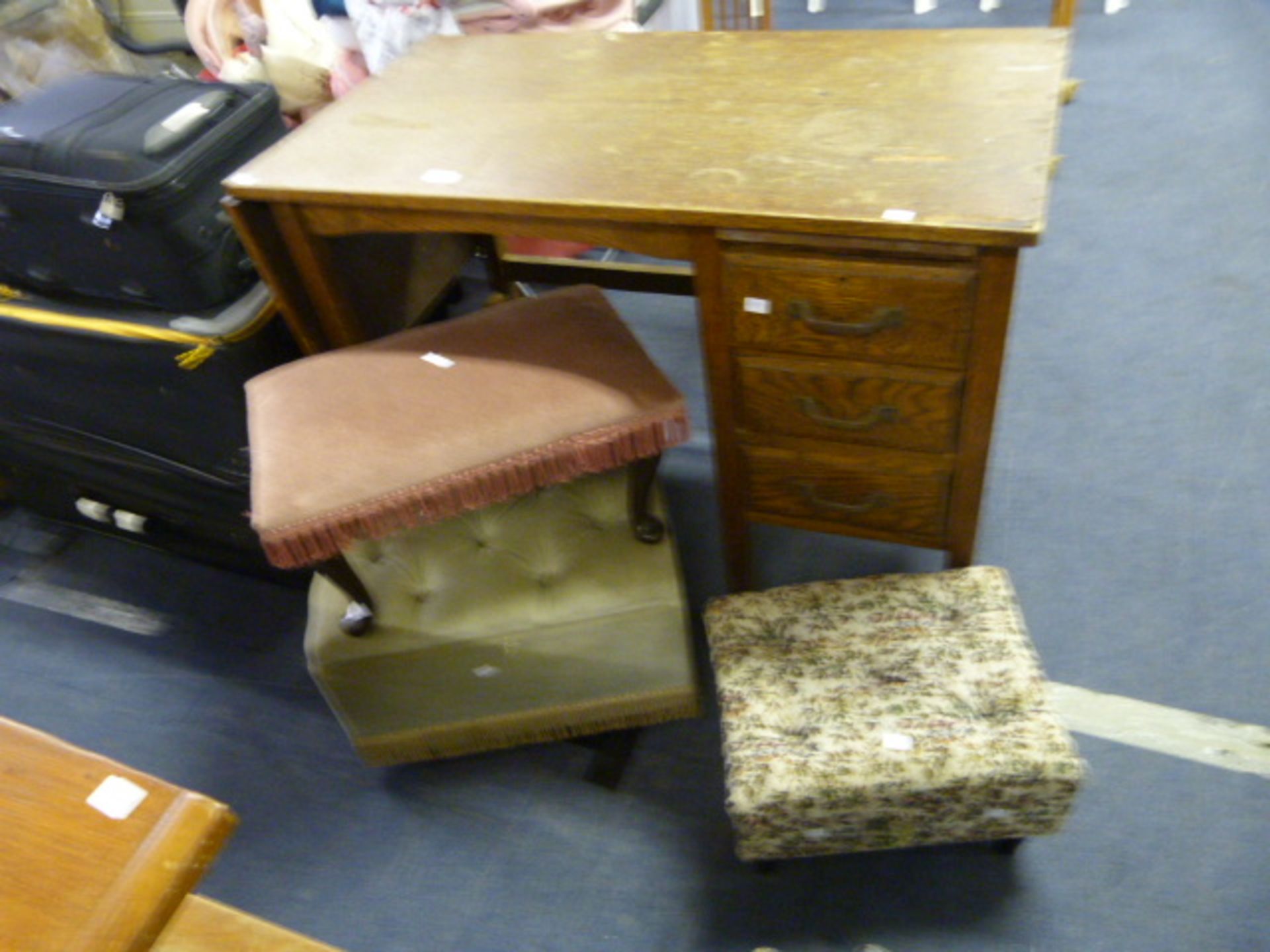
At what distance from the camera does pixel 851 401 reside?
110 cm

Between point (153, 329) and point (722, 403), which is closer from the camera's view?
point (722, 403)

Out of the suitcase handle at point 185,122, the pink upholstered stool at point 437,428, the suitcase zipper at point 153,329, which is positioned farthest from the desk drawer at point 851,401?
the suitcase handle at point 185,122

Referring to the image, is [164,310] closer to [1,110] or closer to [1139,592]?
[1,110]

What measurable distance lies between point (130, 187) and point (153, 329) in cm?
21

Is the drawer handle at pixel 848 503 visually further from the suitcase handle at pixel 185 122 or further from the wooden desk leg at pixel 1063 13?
the wooden desk leg at pixel 1063 13

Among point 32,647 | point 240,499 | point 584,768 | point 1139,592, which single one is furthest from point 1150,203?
point 32,647

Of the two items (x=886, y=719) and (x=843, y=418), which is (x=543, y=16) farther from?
(x=886, y=719)

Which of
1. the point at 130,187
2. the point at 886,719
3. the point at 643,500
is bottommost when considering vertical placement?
the point at 886,719

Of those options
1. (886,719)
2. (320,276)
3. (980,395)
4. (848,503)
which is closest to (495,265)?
(320,276)

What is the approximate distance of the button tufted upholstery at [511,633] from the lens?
1.22 metres

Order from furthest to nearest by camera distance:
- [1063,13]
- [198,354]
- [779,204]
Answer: [1063,13] → [198,354] → [779,204]

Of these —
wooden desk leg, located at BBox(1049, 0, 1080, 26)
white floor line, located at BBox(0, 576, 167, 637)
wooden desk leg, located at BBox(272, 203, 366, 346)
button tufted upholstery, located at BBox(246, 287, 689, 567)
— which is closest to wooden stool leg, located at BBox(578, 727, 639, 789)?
button tufted upholstery, located at BBox(246, 287, 689, 567)

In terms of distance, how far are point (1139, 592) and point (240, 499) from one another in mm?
1471

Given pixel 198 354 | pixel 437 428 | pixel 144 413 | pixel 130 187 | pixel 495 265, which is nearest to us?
→ pixel 437 428
